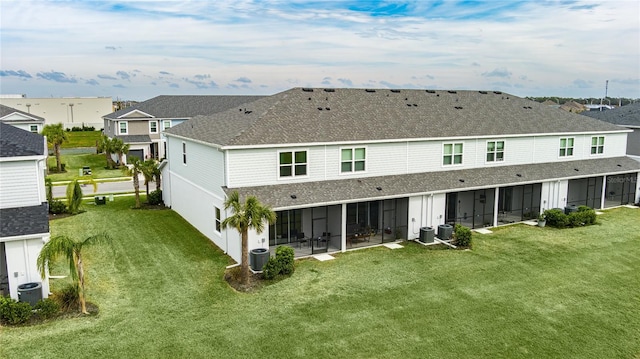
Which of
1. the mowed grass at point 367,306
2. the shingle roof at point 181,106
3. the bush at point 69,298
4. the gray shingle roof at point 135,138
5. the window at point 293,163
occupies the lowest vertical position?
the mowed grass at point 367,306

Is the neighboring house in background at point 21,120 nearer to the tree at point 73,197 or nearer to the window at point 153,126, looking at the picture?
the window at point 153,126

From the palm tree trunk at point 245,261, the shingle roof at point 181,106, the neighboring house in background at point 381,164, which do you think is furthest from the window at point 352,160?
the shingle roof at point 181,106

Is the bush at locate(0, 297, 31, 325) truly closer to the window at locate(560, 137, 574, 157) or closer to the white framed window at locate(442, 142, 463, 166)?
the white framed window at locate(442, 142, 463, 166)

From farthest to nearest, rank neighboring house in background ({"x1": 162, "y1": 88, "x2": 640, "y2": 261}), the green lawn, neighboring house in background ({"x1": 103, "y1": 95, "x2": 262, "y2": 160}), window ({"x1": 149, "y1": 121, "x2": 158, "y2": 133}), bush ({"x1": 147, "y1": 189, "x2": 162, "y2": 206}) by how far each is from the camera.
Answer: window ({"x1": 149, "y1": 121, "x2": 158, "y2": 133})
neighboring house in background ({"x1": 103, "y1": 95, "x2": 262, "y2": 160})
the green lawn
bush ({"x1": 147, "y1": 189, "x2": 162, "y2": 206})
neighboring house in background ({"x1": 162, "y1": 88, "x2": 640, "y2": 261})

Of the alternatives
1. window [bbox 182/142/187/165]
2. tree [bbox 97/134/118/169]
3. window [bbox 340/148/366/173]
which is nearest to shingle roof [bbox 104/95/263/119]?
tree [bbox 97/134/118/169]

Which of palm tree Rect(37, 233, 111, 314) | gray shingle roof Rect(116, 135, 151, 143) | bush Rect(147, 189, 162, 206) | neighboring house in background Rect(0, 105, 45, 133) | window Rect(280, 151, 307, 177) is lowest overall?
bush Rect(147, 189, 162, 206)

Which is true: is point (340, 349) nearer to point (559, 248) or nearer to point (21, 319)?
point (21, 319)

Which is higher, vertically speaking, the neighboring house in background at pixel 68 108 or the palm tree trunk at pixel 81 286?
the neighboring house in background at pixel 68 108
